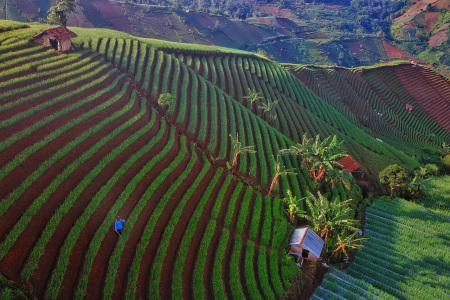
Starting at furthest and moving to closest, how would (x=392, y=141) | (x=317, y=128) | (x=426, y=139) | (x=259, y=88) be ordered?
(x=426, y=139), (x=392, y=141), (x=259, y=88), (x=317, y=128)

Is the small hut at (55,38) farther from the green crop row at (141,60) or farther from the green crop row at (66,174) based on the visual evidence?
the green crop row at (66,174)

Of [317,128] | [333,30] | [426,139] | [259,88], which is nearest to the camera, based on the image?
A: [317,128]

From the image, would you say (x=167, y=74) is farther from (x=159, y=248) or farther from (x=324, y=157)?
(x=159, y=248)

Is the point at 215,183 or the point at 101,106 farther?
the point at 101,106

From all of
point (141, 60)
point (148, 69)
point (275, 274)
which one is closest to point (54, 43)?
point (141, 60)

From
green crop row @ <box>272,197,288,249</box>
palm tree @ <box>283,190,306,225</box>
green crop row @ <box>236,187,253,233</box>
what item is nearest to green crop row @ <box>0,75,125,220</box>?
green crop row @ <box>236,187,253,233</box>

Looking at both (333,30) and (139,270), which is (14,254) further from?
A: (333,30)

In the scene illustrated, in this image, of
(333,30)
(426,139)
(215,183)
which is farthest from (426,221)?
(333,30)

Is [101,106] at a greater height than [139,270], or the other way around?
[101,106]
